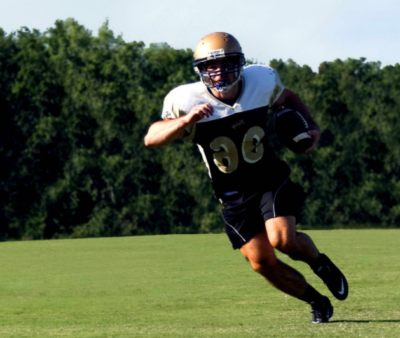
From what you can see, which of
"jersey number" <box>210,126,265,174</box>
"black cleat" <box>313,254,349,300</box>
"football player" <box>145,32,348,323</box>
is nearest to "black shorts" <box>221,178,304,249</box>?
"football player" <box>145,32,348,323</box>

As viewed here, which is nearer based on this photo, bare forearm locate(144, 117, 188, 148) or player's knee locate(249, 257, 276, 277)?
bare forearm locate(144, 117, 188, 148)

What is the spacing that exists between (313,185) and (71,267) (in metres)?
27.2

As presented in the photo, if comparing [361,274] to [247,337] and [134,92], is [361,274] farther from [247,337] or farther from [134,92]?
[134,92]

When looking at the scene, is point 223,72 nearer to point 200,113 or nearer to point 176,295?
point 200,113

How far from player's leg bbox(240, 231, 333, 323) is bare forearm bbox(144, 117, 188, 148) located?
1.02m

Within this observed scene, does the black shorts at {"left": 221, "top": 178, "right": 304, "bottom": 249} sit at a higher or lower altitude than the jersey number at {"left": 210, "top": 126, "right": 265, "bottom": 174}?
lower

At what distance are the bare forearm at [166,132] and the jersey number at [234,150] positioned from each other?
1.34 feet

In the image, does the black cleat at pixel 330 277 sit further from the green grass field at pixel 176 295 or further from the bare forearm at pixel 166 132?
the bare forearm at pixel 166 132

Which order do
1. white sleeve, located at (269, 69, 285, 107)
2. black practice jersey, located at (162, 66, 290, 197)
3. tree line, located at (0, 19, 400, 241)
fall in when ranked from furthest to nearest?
tree line, located at (0, 19, 400, 241), white sleeve, located at (269, 69, 285, 107), black practice jersey, located at (162, 66, 290, 197)

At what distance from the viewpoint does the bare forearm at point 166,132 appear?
531 centimetres

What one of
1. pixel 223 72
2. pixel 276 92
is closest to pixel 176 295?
pixel 276 92

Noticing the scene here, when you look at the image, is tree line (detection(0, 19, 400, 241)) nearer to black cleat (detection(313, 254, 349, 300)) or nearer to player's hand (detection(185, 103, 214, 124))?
black cleat (detection(313, 254, 349, 300))

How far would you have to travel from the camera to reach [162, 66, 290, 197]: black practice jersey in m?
5.93

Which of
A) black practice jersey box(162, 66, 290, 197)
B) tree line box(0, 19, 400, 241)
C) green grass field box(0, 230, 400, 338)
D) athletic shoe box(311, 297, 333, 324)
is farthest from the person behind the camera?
tree line box(0, 19, 400, 241)
